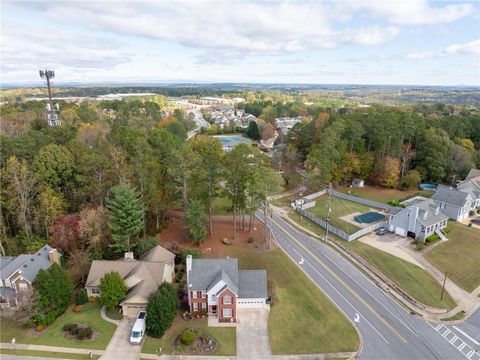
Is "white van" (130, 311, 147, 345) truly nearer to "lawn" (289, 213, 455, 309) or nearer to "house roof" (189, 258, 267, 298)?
"house roof" (189, 258, 267, 298)

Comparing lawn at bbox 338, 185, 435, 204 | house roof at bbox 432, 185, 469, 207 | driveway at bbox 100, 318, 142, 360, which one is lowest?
driveway at bbox 100, 318, 142, 360

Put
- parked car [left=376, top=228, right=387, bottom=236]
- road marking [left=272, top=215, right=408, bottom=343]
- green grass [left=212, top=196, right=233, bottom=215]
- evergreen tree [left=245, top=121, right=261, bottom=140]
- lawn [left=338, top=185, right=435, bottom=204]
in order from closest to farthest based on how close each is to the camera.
Answer: road marking [left=272, top=215, right=408, bottom=343] < parked car [left=376, top=228, right=387, bottom=236] < green grass [left=212, top=196, right=233, bottom=215] < lawn [left=338, top=185, right=435, bottom=204] < evergreen tree [left=245, top=121, right=261, bottom=140]

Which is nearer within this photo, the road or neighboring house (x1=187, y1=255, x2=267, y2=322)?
the road

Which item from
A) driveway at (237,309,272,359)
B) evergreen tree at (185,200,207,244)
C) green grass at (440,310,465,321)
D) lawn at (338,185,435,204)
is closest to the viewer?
driveway at (237,309,272,359)

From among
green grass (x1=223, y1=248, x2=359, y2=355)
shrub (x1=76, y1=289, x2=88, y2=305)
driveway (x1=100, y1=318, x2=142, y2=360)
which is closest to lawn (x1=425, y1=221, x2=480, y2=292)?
green grass (x1=223, y1=248, x2=359, y2=355)

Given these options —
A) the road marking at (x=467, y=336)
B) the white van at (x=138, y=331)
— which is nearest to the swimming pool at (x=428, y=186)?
the road marking at (x=467, y=336)

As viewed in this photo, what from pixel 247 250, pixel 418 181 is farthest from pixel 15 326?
pixel 418 181

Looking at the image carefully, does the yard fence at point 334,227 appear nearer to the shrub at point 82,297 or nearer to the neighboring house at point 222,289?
the neighboring house at point 222,289

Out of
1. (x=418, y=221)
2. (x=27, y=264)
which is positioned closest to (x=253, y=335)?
(x=27, y=264)

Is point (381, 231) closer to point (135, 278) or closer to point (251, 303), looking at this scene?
point (251, 303)
